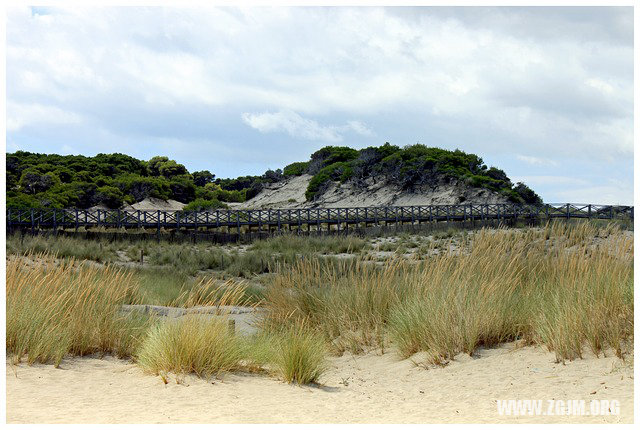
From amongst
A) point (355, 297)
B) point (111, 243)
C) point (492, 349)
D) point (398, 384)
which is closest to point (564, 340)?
point (492, 349)

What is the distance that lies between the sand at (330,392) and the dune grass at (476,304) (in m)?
0.30

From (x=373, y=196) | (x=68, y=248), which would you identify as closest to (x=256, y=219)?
(x=68, y=248)

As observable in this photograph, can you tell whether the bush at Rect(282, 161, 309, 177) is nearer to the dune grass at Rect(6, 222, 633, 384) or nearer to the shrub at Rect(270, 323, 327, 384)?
the dune grass at Rect(6, 222, 633, 384)

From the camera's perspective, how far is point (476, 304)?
7.36 metres

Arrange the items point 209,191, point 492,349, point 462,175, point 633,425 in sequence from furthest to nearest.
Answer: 1. point 209,191
2. point 462,175
3. point 492,349
4. point 633,425

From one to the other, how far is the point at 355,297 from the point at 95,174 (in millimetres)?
61739

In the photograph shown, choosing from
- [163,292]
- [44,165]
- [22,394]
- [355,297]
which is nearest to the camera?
[22,394]

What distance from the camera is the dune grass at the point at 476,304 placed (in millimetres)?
6633

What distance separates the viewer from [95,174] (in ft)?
217

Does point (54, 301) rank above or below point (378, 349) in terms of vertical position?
above

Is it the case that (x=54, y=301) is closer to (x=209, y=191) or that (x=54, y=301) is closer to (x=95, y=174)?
(x=95, y=174)

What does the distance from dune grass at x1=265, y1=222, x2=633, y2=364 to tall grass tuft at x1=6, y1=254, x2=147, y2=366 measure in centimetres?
244

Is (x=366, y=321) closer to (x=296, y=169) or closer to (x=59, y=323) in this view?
(x=59, y=323)

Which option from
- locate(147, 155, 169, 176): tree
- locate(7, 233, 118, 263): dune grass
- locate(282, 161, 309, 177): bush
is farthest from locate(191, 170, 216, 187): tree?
locate(7, 233, 118, 263): dune grass
